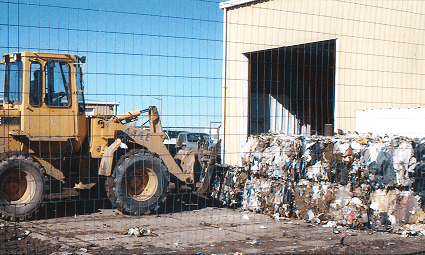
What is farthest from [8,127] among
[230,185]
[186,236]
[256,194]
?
[256,194]

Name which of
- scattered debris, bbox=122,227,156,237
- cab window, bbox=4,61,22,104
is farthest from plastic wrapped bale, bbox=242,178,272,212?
cab window, bbox=4,61,22,104

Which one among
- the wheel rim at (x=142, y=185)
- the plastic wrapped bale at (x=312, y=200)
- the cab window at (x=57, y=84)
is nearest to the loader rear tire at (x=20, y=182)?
the cab window at (x=57, y=84)

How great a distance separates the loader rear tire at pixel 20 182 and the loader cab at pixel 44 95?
0.50 meters

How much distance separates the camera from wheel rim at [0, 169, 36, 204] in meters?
7.70

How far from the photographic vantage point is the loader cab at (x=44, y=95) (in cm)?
794

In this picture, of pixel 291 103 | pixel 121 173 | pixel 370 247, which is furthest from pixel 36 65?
pixel 291 103

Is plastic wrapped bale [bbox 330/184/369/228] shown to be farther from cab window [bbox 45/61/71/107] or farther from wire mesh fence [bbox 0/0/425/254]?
cab window [bbox 45/61/71/107]

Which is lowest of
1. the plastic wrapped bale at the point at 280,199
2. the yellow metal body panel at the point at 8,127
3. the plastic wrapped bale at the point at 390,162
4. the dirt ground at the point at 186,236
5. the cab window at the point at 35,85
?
the dirt ground at the point at 186,236

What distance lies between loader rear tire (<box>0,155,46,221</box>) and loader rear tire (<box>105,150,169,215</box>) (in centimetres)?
126

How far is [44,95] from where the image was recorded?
26.3 feet

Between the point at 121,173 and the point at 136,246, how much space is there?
7.90ft

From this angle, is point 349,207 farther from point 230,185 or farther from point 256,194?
point 230,185

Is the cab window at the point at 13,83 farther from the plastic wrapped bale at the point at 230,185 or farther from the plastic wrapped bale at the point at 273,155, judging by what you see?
the plastic wrapped bale at the point at 273,155

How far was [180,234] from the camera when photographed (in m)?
6.91
